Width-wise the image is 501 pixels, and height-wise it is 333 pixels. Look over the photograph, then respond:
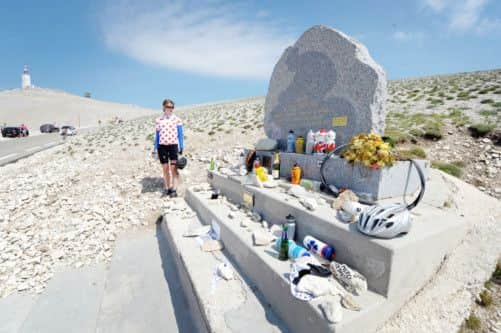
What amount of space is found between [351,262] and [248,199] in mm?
2146

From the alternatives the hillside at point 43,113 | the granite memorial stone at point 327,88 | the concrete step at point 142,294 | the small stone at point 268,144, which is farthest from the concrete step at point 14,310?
the hillside at point 43,113

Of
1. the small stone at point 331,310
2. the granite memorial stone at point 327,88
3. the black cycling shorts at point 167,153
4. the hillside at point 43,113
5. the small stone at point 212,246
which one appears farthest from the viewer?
the hillside at point 43,113

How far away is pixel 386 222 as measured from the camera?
2061 mm

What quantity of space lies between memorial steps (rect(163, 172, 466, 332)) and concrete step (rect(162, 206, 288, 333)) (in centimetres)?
3

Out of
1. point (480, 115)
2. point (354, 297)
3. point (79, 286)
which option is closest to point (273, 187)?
point (354, 297)

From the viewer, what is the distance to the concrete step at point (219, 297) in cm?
211

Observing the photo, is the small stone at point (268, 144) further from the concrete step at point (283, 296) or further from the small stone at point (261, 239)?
the small stone at point (261, 239)

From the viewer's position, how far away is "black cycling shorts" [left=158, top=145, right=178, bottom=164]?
5426mm

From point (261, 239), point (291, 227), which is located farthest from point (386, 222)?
point (261, 239)

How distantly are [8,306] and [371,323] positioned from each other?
13.7ft

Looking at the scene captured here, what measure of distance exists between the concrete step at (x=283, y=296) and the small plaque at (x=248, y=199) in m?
0.52

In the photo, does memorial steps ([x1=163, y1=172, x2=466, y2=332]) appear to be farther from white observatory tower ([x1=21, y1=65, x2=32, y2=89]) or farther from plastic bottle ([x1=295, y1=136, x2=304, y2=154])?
white observatory tower ([x1=21, y1=65, x2=32, y2=89])

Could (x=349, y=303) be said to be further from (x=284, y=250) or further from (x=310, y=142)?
(x=310, y=142)

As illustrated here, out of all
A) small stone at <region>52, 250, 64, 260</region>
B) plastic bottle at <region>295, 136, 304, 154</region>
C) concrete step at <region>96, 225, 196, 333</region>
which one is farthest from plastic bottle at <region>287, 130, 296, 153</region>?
small stone at <region>52, 250, 64, 260</region>
